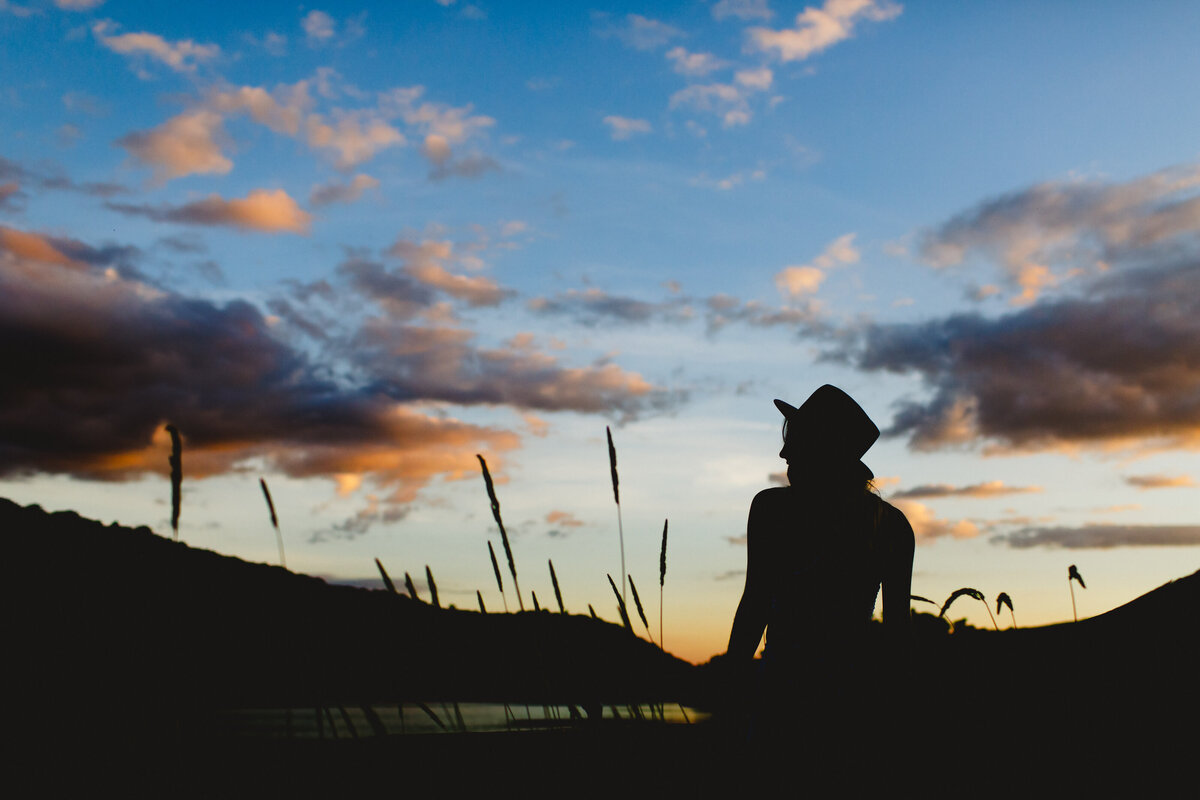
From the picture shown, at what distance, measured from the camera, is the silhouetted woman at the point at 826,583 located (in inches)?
117

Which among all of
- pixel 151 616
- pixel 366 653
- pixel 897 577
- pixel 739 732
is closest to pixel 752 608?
pixel 739 732

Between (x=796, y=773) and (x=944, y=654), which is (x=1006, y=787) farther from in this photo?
(x=944, y=654)

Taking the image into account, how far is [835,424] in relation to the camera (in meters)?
2.97

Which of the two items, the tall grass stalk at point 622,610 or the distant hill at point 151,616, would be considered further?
the distant hill at point 151,616

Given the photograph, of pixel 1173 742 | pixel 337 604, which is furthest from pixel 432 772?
pixel 337 604

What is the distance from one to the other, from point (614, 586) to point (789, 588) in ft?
2.59

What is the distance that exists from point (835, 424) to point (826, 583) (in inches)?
26.9

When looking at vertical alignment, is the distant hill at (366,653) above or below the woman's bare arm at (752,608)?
below

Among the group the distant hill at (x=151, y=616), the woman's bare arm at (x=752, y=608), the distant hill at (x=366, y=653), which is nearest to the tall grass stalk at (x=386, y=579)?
the distant hill at (x=366, y=653)

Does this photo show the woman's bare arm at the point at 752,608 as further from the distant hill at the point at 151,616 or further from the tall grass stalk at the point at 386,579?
the distant hill at the point at 151,616

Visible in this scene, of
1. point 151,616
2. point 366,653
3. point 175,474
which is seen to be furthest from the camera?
point 151,616

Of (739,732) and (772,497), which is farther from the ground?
A: (772,497)

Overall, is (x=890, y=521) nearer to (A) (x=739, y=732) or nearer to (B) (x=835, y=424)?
(B) (x=835, y=424)

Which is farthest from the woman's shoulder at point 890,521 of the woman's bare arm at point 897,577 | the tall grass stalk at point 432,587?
the tall grass stalk at point 432,587
